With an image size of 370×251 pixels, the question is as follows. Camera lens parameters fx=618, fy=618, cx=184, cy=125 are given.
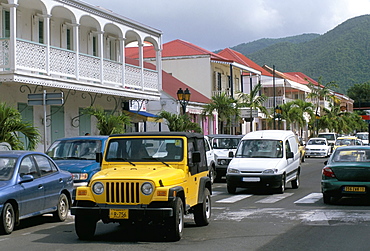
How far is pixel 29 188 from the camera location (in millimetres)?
11961

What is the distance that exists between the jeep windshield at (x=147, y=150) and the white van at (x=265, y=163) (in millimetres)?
8203

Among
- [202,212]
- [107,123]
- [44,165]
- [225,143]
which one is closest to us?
[202,212]

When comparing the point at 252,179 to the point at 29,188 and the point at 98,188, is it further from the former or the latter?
the point at 98,188

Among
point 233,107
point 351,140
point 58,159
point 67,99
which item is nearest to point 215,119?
point 233,107

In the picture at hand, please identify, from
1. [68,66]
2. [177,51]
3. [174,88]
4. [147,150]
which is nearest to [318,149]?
[174,88]

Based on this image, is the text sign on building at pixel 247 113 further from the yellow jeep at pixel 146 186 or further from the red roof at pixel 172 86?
the yellow jeep at pixel 146 186

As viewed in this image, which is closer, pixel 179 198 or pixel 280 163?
pixel 179 198

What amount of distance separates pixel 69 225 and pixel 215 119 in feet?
121

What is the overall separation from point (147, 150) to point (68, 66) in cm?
1364

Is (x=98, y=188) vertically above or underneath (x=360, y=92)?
underneath

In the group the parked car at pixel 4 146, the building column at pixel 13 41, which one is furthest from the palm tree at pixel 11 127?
the building column at pixel 13 41

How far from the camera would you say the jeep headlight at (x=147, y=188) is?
32.6ft

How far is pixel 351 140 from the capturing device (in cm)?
4588

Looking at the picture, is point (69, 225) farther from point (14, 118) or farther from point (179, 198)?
point (14, 118)
